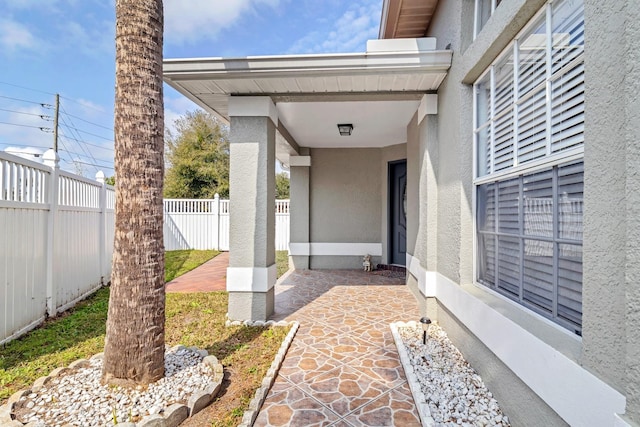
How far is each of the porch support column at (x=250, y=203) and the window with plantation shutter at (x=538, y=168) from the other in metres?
3.08

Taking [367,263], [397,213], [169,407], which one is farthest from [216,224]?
[169,407]

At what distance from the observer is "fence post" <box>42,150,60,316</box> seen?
5.13m

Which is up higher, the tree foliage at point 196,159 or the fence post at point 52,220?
the tree foliage at point 196,159

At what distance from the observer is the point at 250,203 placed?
16.4 feet

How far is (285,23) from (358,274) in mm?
8246

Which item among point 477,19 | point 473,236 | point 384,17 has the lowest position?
point 473,236

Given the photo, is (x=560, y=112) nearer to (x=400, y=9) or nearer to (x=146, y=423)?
(x=146, y=423)

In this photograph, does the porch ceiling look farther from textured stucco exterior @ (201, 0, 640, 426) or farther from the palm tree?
the palm tree

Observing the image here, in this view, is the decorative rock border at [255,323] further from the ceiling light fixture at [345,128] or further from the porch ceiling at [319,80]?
the ceiling light fixture at [345,128]

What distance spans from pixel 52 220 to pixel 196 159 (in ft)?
59.5

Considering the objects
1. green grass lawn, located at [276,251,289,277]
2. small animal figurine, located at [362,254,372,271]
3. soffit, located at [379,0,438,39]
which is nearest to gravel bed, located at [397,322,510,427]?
small animal figurine, located at [362,254,372,271]

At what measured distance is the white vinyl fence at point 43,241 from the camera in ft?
13.8

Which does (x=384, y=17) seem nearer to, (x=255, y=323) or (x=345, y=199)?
(x=345, y=199)

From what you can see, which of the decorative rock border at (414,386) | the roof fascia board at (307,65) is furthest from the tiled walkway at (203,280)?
the roof fascia board at (307,65)
